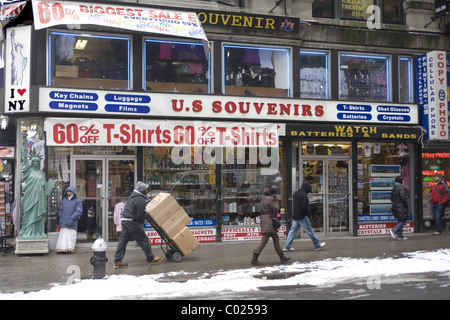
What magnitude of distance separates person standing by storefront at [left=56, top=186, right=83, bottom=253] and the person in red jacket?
33.2 feet

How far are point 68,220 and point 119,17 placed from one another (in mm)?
5124

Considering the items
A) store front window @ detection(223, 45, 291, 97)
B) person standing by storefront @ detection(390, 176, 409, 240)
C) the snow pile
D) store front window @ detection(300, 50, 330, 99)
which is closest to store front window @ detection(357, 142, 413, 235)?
person standing by storefront @ detection(390, 176, 409, 240)

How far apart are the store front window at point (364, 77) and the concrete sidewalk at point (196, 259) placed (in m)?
4.32

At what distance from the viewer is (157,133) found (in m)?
12.1

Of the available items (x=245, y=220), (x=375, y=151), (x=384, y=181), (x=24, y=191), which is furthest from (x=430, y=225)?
(x=24, y=191)

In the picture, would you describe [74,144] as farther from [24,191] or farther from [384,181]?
[384,181]

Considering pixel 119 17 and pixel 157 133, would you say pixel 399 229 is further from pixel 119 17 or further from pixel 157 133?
pixel 119 17

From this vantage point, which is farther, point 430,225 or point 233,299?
point 430,225

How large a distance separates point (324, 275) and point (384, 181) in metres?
6.75

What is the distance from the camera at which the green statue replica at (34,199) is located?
11078 mm

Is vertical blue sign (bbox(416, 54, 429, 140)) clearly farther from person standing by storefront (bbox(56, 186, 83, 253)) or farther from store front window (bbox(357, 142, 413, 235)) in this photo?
person standing by storefront (bbox(56, 186, 83, 253))

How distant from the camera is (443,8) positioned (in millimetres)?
14188

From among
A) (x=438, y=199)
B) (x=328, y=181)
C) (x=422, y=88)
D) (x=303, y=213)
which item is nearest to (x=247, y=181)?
(x=328, y=181)

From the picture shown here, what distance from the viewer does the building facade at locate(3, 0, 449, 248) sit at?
11.7 meters
